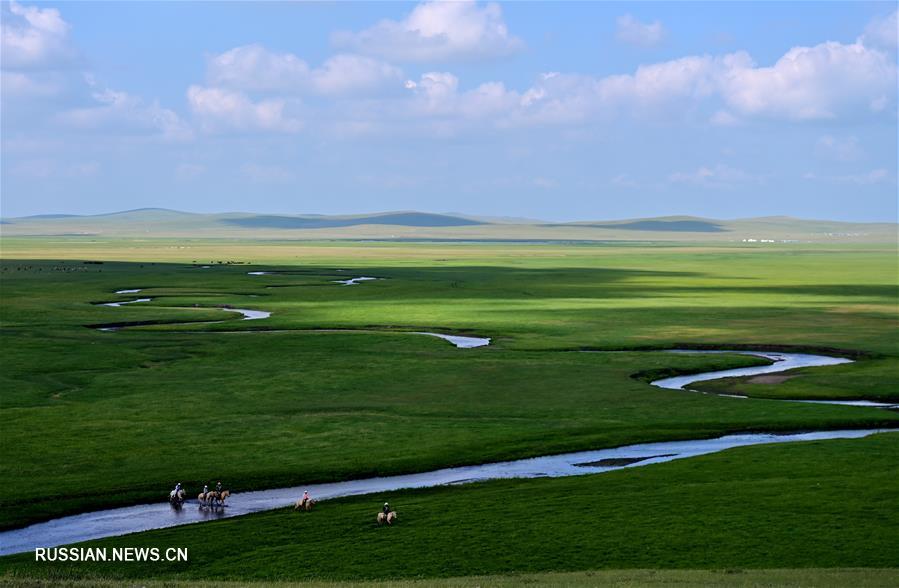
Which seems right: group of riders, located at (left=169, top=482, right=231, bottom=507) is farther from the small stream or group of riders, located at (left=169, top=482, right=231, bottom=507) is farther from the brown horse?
the small stream

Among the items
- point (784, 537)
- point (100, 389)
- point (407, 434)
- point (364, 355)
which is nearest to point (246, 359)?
point (364, 355)

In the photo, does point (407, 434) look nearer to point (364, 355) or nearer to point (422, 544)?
point (422, 544)

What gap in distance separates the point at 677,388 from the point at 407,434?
18.9 m

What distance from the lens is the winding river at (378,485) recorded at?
35.0 meters

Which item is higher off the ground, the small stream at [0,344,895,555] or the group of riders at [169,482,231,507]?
the group of riders at [169,482,231,507]

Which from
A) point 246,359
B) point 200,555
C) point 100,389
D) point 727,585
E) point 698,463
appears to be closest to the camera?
point 727,585

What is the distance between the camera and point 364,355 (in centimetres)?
7312

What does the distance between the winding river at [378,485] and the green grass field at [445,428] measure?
2.93ft

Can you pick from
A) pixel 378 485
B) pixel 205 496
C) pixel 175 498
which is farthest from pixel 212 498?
pixel 378 485

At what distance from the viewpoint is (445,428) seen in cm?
5028

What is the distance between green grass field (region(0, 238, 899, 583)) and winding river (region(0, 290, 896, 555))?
35.1 inches

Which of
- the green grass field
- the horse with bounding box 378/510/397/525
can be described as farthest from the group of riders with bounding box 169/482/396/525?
the horse with bounding box 378/510/397/525

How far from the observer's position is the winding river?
3503 centimetres

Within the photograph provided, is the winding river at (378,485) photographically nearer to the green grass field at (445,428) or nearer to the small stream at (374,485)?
the small stream at (374,485)
